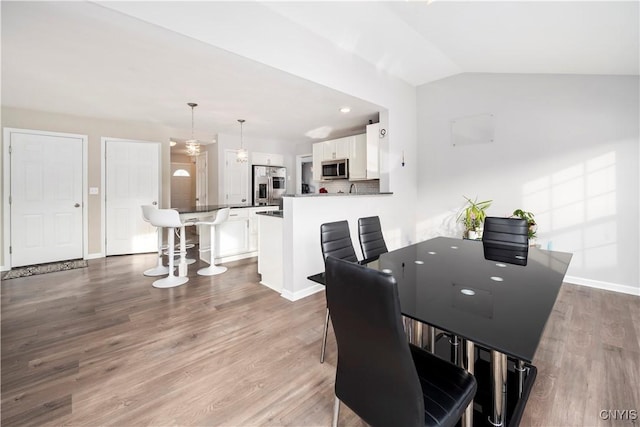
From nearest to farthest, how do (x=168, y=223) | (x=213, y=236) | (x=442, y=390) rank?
(x=442, y=390) < (x=168, y=223) < (x=213, y=236)

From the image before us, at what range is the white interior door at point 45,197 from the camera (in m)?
4.25

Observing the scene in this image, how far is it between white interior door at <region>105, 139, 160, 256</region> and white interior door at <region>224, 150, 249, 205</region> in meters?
1.37

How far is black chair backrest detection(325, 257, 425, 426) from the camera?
865 mm

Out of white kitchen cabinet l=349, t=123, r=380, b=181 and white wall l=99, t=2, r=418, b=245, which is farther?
white kitchen cabinet l=349, t=123, r=380, b=181

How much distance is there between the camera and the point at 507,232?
2709 millimetres

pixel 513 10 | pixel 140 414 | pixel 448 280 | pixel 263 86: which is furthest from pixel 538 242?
pixel 140 414

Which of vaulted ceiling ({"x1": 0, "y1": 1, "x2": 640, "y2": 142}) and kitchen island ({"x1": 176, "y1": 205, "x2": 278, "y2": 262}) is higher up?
vaulted ceiling ({"x1": 0, "y1": 1, "x2": 640, "y2": 142})

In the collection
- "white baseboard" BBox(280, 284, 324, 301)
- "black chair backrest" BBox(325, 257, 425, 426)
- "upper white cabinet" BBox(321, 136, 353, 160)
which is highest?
"upper white cabinet" BBox(321, 136, 353, 160)

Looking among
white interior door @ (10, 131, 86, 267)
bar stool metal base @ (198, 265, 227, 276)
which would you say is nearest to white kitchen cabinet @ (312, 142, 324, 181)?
bar stool metal base @ (198, 265, 227, 276)

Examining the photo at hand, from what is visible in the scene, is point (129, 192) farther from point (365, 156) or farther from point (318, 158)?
point (365, 156)

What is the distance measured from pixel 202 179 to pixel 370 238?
18.9 feet

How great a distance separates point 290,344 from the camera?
2.20 metres

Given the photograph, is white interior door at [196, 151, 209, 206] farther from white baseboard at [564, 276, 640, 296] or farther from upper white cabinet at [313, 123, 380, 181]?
white baseboard at [564, 276, 640, 296]

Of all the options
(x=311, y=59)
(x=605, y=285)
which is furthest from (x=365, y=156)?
(x=605, y=285)
